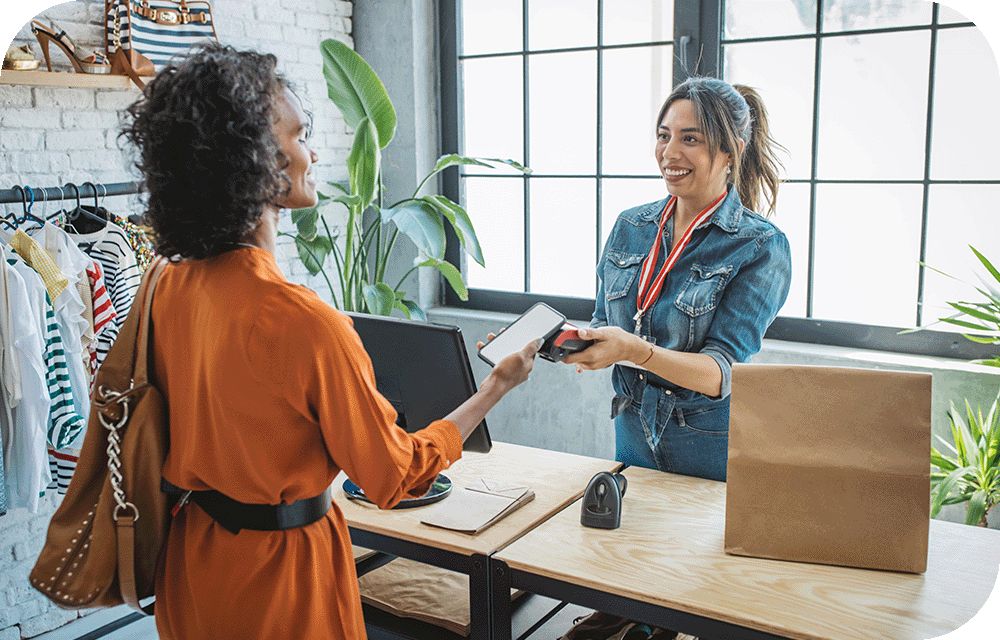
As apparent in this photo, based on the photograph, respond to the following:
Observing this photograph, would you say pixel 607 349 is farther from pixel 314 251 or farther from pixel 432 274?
pixel 432 274

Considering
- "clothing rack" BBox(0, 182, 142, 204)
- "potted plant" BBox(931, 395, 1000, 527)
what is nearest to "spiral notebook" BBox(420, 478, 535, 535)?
"potted plant" BBox(931, 395, 1000, 527)

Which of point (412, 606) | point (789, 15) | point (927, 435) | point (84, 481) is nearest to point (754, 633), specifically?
point (927, 435)

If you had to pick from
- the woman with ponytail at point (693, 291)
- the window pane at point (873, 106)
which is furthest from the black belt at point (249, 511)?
the window pane at point (873, 106)

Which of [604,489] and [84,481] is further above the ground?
[84,481]

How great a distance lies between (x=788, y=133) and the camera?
11.5 ft

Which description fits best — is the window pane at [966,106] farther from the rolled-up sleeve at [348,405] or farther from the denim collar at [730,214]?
the rolled-up sleeve at [348,405]

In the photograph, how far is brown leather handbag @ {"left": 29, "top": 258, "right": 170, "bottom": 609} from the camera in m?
1.38

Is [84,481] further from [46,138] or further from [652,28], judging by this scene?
[652,28]

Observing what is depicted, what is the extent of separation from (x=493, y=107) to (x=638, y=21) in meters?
0.81

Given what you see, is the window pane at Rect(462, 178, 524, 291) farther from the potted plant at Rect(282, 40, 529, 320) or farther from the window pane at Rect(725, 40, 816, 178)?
the window pane at Rect(725, 40, 816, 178)

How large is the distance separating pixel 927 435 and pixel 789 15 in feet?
7.64

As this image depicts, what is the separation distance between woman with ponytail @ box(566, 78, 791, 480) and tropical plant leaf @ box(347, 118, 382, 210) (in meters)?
1.51

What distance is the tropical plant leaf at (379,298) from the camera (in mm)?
3646

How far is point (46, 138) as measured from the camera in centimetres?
305
